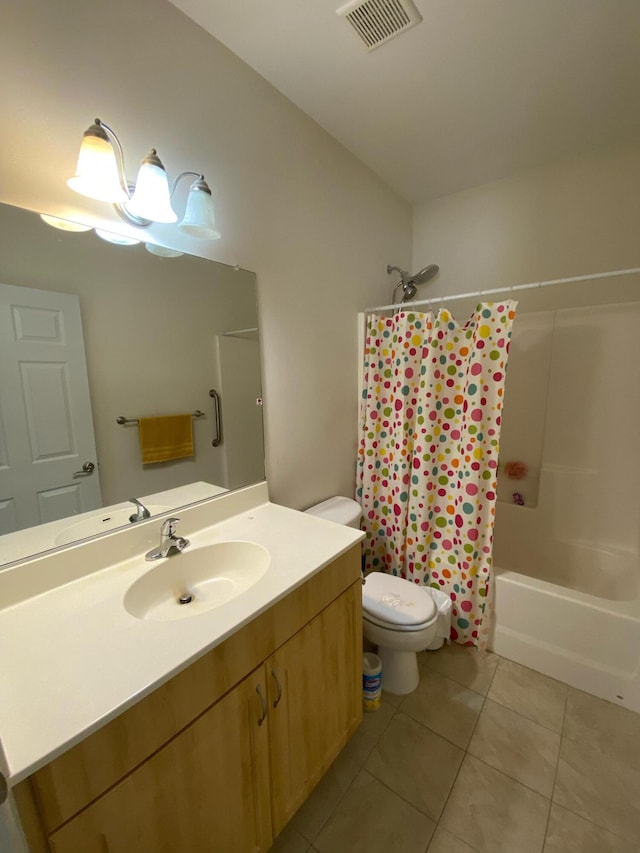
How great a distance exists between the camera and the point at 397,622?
4.49ft

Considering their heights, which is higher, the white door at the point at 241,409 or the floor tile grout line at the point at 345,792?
the white door at the point at 241,409

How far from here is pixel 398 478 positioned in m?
1.87

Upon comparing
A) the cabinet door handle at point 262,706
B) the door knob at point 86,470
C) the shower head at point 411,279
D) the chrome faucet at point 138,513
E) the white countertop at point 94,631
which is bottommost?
the cabinet door handle at point 262,706

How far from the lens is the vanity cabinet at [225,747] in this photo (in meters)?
0.56

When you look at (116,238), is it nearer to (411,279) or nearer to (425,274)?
(411,279)

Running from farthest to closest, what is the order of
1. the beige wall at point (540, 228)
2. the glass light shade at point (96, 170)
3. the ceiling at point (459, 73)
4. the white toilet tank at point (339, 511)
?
the beige wall at point (540, 228) → the white toilet tank at point (339, 511) → the ceiling at point (459, 73) → the glass light shade at point (96, 170)

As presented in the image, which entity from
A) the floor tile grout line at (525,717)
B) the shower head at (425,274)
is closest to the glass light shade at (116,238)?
the shower head at (425,274)

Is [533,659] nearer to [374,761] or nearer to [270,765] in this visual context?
[374,761]

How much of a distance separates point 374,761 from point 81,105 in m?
2.26

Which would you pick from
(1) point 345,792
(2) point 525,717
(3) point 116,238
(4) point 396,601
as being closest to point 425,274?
(3) point 116,238

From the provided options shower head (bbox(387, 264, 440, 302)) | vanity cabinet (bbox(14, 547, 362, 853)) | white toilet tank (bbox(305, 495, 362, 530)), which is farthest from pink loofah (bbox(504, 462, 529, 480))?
vanity cabinet (bbox(14, 547, 362, 853))

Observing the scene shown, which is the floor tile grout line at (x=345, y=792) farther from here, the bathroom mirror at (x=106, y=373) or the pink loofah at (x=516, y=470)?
the pink loofah at (x=516, y=470)

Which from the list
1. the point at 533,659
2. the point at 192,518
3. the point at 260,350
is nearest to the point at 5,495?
the point at 192,518

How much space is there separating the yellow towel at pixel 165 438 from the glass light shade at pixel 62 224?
22.1 inches
